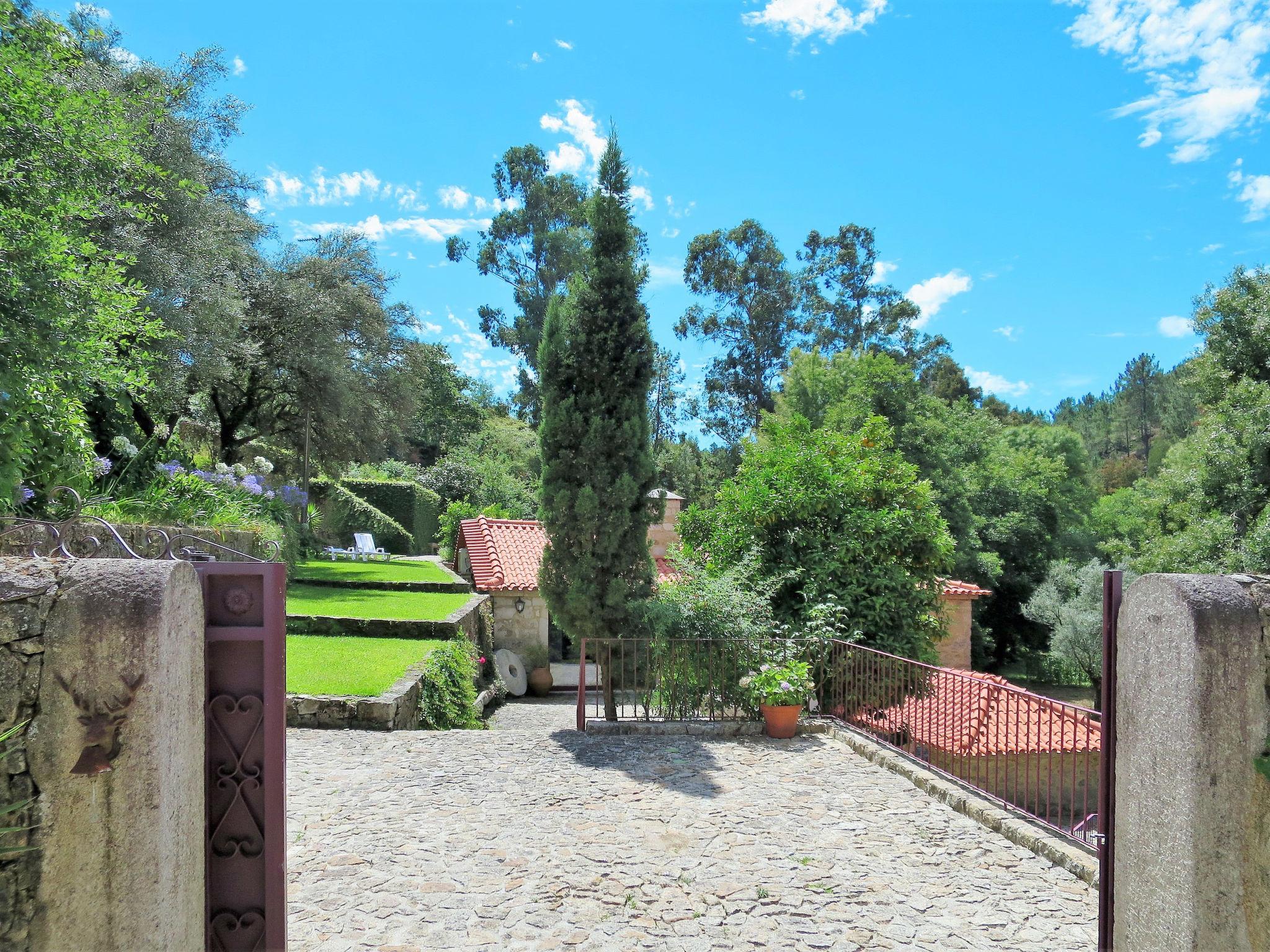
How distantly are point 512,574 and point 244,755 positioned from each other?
14.9 meters

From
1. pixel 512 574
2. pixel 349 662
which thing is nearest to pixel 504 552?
pixel 512 574

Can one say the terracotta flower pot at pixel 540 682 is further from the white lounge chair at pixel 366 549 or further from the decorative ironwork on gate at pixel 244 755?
the decorative ironwork on gate at pixel 244 755

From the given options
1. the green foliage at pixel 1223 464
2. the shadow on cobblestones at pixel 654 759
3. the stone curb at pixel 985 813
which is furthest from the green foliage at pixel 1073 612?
the shadow on cobblestones at pixel 654 759

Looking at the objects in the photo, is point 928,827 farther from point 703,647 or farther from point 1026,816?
point 703,647

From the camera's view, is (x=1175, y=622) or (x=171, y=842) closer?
(x=171, y=842)

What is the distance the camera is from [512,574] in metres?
17.4

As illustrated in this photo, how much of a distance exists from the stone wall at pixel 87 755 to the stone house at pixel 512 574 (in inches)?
538

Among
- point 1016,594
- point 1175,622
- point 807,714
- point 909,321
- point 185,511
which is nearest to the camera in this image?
point 1175,622

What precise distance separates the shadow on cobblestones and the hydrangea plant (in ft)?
2.97

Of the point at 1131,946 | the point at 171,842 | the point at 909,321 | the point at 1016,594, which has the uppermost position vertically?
the point at 909,321

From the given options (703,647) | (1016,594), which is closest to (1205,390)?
(1016,594)

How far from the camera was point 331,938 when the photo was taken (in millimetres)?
3762

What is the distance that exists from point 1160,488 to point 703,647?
12.9 meters

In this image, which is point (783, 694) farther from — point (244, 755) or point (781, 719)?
point (244, 755)
